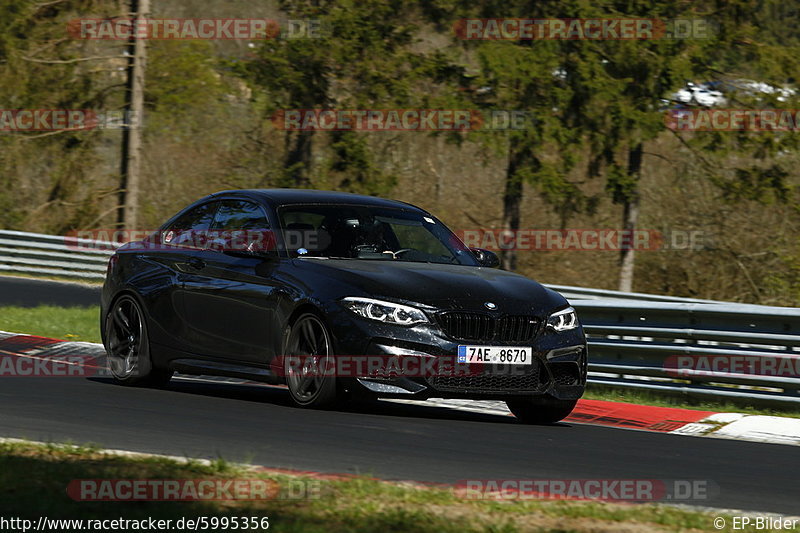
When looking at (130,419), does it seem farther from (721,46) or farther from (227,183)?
(227,183)

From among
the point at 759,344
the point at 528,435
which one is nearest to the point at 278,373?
the point at 528,435

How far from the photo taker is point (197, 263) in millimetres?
10500

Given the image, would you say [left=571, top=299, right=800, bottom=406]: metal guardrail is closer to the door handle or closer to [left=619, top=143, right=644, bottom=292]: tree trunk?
the door handle

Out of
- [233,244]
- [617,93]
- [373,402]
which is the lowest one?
[373,402]

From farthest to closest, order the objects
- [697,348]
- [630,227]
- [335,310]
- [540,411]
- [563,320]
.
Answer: [630,227] → [697,348] → [540,411] → [563,320] → [335,310]

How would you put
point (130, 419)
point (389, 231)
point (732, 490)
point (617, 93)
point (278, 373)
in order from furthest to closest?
1. point (617, 93)
2. point (389, 231)
3. point (278, 373)
4. point (130, 419)
5. point (732, 490)

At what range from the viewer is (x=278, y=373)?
9.59 metres

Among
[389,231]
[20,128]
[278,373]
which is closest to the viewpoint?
[278,373]

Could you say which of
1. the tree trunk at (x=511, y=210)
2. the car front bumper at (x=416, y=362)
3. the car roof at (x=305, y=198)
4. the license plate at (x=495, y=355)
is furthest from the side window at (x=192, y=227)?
the tree trunk at (x=511, y=210)

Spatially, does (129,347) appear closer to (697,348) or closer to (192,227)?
(192,227)

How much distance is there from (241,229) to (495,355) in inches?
99.4

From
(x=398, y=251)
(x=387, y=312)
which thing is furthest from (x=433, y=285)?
(x=398, y=251)

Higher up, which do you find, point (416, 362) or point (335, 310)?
point (335, 310)

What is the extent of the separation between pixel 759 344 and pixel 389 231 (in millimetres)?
3473
